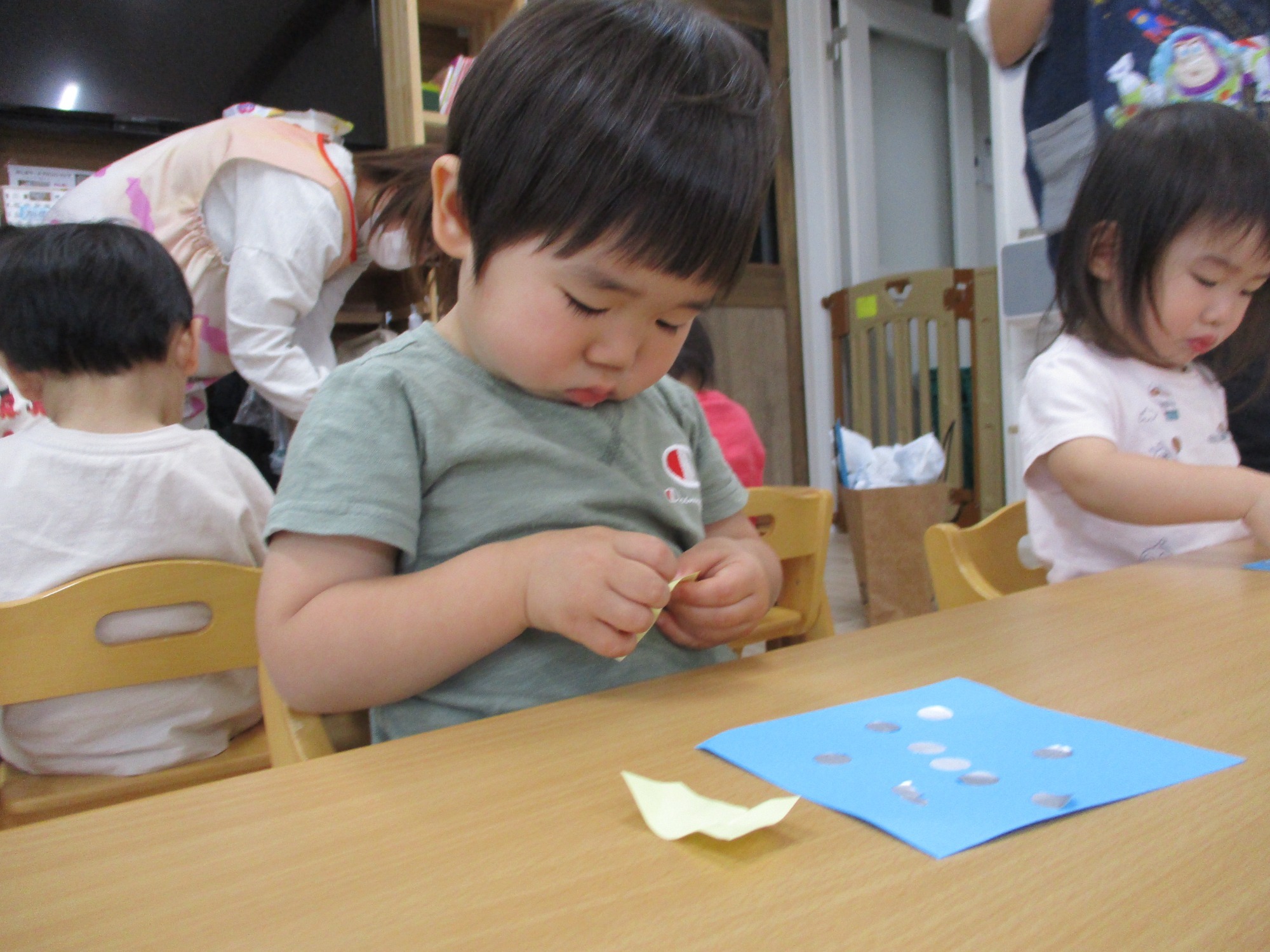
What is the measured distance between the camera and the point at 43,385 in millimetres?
1233

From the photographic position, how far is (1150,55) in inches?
55.1

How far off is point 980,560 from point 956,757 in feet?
2.29

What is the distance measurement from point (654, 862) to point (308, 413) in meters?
0.41

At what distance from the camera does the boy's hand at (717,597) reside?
620mm

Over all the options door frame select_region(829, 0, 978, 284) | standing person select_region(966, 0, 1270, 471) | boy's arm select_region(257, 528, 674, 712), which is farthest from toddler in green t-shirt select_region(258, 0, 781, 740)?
door frame select_region(829, 0, 978, 284)

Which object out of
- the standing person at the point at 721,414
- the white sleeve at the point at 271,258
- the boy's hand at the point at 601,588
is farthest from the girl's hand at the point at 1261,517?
the white sleeve at the point at 271,258

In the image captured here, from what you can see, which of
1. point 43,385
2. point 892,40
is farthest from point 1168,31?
point 892,40

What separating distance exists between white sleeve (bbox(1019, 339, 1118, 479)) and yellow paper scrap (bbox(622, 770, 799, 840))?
83 centimetres

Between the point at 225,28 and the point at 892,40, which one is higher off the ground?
the point at 892,40

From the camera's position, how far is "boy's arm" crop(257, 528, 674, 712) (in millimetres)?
532

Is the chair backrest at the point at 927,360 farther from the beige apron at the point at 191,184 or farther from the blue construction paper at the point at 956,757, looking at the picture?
the blue construction paper at the point at 956,757

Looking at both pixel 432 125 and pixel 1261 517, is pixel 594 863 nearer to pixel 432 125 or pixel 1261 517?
pixel 1261 517

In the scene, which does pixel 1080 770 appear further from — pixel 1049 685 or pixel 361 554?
pixel 361 554

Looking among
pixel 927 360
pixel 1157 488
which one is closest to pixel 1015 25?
pixel 1157 488
